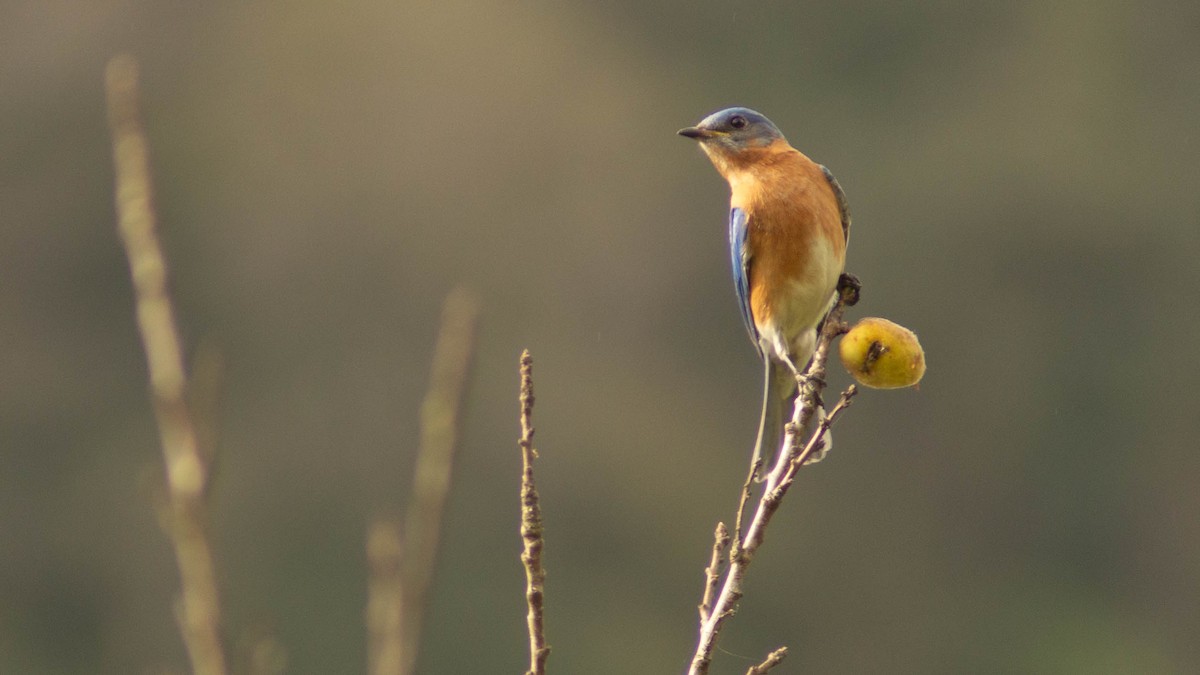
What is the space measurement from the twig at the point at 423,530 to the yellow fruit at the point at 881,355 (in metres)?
1.11

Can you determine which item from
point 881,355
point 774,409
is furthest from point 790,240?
point 881,355

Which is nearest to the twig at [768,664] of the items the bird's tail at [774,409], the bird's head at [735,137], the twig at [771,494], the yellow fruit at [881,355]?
the twig at [771,494]

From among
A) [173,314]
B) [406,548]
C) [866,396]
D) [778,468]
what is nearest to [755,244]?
[778,468]

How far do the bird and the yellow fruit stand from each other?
2.49ft

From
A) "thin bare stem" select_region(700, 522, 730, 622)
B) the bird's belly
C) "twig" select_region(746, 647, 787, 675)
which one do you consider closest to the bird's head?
the bird's belly

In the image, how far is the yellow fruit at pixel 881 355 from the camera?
6.71ft

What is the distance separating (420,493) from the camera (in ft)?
3.29

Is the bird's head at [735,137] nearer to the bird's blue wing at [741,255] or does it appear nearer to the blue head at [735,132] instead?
the blue head at [735,132]

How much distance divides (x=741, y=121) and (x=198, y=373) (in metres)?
2.53

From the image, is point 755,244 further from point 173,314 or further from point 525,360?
point 173,314

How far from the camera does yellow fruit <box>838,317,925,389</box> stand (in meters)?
2.04

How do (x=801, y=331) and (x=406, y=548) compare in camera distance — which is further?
(x=801, y=331)

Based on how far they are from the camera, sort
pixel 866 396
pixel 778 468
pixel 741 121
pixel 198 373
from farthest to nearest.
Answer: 1. pixel 866 396
2. pixel 741 121
3. pixel 778 468
4. pixel 198 373

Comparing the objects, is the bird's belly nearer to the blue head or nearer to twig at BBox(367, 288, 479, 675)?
the blue head
